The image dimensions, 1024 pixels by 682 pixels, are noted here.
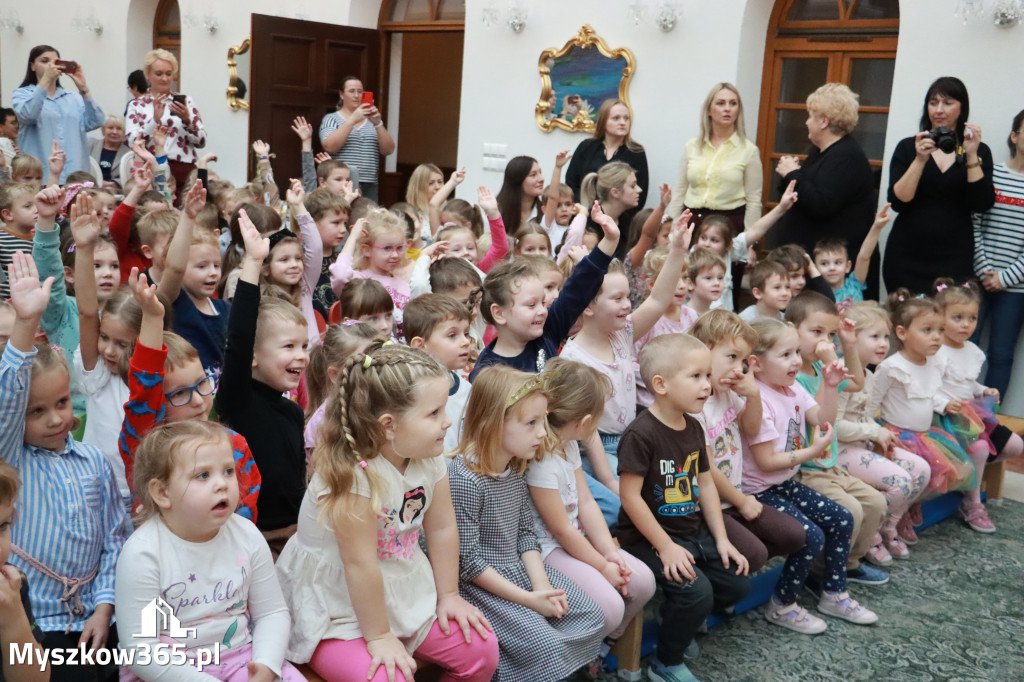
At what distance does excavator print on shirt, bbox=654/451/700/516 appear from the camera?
300 centimetres

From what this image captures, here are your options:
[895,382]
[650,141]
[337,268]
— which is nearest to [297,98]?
[650,141]

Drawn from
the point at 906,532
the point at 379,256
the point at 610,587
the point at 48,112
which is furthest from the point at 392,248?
the point at 48,112

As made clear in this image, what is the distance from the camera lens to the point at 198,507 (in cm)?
206

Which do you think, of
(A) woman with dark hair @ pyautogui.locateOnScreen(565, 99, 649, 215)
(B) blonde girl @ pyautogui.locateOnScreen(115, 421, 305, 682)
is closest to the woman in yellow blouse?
(A) woman with dark hair @ pyautogui.locateOnScreen(565, 99, 649, 215)

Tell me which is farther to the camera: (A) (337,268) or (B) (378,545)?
(A) (337,268)

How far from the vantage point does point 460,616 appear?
2.41 m

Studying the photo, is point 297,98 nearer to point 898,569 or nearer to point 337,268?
point 337,268

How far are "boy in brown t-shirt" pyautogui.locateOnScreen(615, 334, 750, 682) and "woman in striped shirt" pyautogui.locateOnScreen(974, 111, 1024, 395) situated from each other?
9.95 feet

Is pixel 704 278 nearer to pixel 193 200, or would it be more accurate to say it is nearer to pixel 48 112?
pixel 193 200

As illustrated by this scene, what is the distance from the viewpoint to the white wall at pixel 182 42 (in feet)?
29.6

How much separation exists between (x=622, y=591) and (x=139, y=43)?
9.61 meters

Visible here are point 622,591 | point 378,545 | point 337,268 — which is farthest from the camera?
point 337,268

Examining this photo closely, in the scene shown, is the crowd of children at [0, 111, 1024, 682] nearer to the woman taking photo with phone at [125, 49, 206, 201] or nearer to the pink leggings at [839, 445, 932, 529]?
the pink leggings at [839, 445, 932, 529]

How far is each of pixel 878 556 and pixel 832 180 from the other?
7.28ft
